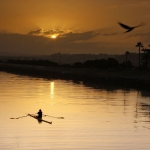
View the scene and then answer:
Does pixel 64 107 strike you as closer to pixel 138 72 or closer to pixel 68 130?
pixel 68 130

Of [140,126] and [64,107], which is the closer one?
[140,126]

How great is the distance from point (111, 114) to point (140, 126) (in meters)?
4.63

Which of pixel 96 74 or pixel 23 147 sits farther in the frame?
pixel 96 74

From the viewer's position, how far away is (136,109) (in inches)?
1209

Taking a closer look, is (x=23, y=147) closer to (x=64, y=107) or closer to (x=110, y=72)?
(x=64, y=107)

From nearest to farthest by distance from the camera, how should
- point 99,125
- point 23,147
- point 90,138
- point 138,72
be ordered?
1. point 23,147
2. point 90,138
3. point 99,125
4. point 138,72

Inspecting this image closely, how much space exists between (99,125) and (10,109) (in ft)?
26.7

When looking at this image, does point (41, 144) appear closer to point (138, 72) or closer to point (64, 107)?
point (64, 107)

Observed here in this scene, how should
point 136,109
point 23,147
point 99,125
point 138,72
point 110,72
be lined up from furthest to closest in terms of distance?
point 110,72, point 138,72, point 136,109, point 99,125, point 23,147

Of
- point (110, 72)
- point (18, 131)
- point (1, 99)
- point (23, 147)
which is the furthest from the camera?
point (110, 72)

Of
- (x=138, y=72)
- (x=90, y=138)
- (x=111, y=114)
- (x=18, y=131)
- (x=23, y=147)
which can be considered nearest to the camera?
(x=23, y=147)

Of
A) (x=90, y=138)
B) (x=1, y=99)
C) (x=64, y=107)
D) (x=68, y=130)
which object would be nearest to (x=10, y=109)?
(x=64, y=107)

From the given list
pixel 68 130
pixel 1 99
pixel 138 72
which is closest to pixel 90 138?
pixel 68 130

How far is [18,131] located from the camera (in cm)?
2077
